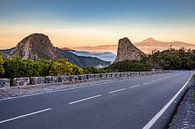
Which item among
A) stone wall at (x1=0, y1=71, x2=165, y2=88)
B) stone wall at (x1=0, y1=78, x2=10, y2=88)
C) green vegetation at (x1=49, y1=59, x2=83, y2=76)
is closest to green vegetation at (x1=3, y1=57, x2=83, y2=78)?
green vegetation at (x1=49, y1=59, x2=83, y2=76)

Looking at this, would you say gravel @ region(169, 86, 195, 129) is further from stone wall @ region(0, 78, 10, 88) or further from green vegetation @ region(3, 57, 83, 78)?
green vegetation @ region(3, 57, 83, 78)

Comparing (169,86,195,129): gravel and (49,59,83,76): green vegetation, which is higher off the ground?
(49,59,83,76): green vegetation

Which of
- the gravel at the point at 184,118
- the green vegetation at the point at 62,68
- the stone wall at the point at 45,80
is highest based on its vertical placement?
the green vegetation at the point at 62,68

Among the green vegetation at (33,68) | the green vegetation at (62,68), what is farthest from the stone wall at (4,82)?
the green vegetation at (62,68)

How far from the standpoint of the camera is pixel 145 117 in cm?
1091

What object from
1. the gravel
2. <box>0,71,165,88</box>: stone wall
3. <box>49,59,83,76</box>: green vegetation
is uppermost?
<box>49,59,83,76</box>: green vegetation

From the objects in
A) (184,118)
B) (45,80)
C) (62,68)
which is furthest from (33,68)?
(184,118)

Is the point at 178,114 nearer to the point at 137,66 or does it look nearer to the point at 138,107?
the point at 138,107

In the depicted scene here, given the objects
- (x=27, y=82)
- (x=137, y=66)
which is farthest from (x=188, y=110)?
(x=137, y=66)

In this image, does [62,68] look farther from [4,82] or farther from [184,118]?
[184,118]

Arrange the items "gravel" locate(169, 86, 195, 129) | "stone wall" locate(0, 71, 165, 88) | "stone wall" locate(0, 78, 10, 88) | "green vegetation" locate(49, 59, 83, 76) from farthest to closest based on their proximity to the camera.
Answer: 1. "green vegetation" locate(49, 59, 83, 76)
2. "stone wall" locate(0, 71, 165, 88)
3. "stone wall" locate(0, 78, 10, 88)
4. "gravel" locate(169, 86, 195, 129)

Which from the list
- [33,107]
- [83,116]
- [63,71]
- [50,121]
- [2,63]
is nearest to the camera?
[50,121]

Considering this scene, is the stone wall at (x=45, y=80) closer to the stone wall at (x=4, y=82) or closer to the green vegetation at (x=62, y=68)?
the stone wall at (x=4, y=82)

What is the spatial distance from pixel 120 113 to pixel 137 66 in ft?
263
